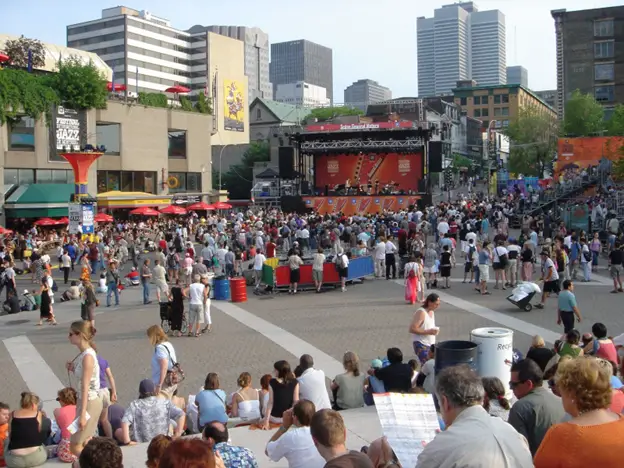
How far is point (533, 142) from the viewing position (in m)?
70.9

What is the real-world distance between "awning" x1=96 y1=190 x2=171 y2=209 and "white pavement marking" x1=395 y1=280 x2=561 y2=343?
3343 centimetres

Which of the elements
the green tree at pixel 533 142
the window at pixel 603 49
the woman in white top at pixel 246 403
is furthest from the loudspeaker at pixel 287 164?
the woman in white top at pixel 246 403

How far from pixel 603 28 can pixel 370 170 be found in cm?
2858

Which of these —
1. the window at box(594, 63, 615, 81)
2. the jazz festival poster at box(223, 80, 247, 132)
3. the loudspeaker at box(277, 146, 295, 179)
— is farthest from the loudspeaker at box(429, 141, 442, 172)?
the jazz festival poster at box(223, 80, 247, 132)

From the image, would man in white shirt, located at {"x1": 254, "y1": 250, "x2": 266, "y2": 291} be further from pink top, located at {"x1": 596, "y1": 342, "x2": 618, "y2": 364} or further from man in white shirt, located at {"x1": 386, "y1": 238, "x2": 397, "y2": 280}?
pink top, located at {"x1": 596, "y1": 342, "x2": 618, "y2": 364}

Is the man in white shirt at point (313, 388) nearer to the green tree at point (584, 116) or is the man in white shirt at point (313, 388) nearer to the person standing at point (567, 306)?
the person standing at point (567, 306)

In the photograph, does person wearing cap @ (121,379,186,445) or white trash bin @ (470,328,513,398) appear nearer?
person wearing cap @ (121,379,186,445)

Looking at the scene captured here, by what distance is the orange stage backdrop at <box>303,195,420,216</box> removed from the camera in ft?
160

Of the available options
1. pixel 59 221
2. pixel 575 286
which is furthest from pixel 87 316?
pixel 59 221

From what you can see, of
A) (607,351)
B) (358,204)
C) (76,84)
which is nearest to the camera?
(607,351)

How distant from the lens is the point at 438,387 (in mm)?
3844

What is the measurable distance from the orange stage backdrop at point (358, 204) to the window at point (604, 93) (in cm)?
3149

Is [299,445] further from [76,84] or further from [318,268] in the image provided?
[76,84]

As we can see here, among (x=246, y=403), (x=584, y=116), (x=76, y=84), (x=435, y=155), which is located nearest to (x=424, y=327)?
(x=246, y=403)
